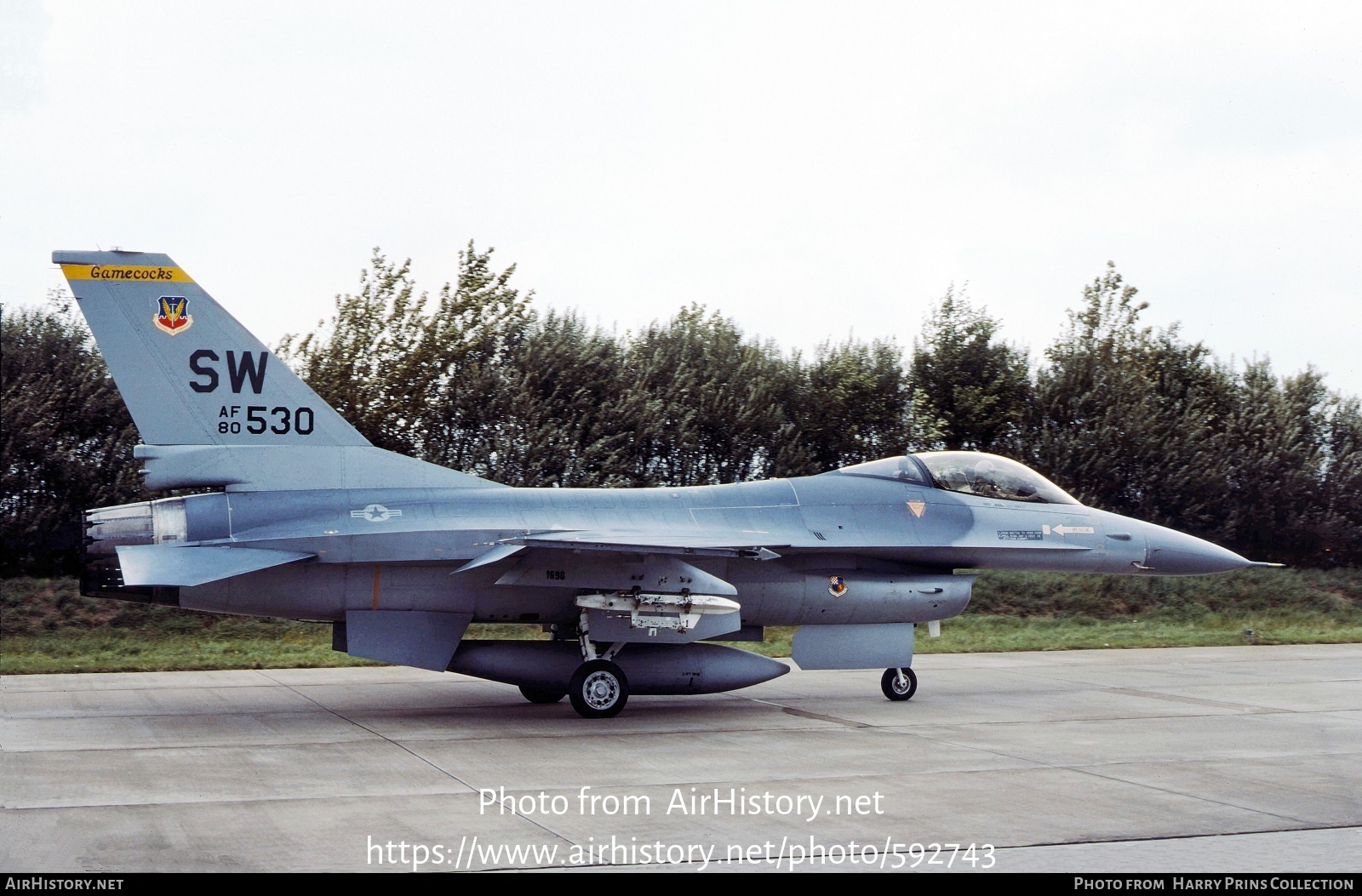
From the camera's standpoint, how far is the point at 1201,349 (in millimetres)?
31516

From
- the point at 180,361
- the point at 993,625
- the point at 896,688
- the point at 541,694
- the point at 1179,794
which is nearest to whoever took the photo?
the point at 1179,794

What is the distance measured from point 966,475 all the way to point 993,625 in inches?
422

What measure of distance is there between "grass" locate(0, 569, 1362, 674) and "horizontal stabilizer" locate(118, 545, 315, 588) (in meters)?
5.76

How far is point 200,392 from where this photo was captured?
414 inches

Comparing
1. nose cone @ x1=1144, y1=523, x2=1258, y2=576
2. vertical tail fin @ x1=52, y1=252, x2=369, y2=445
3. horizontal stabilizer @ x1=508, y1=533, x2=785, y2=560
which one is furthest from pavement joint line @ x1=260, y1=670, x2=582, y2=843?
nose cone @ x1=1144, y1=523, x2=1258, y2=576

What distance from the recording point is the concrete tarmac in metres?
5.89

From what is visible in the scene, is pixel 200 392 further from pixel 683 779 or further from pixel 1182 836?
pixel 1182 836

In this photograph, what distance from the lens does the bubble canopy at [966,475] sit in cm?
1247

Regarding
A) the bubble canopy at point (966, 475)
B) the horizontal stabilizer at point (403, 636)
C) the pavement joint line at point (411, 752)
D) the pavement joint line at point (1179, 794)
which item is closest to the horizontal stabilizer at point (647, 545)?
the horizontal stabilizer at point (403, 636)

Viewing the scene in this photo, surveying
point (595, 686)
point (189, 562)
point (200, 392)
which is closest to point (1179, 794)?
point (595, 686)

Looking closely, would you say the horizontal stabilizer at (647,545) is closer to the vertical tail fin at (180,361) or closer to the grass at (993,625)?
the vertical tail fin at (180,361)

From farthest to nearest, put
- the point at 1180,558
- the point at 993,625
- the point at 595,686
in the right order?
the point at 993,625
the point at 1180,558
the point at 595,686

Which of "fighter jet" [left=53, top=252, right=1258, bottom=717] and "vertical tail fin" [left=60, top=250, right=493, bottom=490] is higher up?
"vertical tail fin" [left=60, top=250, right=493, bottom=490]

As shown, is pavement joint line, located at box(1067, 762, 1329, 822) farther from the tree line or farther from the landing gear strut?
the tree line
